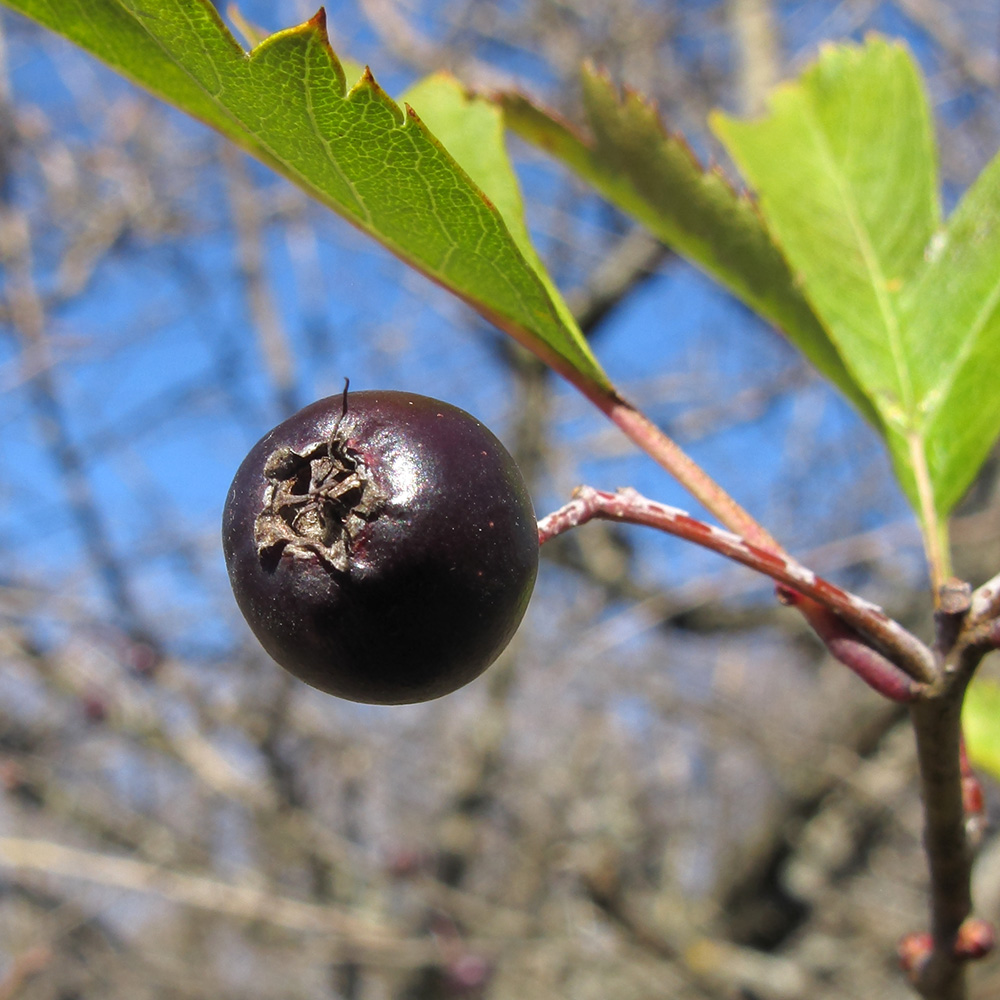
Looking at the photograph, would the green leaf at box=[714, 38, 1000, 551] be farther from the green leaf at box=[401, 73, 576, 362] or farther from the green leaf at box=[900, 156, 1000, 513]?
the green leaf at box=[401, 73, 576, 362]

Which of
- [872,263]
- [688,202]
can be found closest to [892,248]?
[872,263]

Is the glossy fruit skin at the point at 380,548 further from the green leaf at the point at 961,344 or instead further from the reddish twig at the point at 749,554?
the green leaf at the point at 961,344

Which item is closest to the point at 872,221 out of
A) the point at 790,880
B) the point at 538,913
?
the point at 790,880

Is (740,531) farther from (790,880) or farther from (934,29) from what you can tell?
(934,29)

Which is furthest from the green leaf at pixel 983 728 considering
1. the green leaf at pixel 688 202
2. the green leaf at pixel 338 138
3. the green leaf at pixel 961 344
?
the green leaf at pixel 338 138

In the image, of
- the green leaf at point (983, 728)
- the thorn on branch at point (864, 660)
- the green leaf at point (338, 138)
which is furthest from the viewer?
the green leaf at point (983, 728)

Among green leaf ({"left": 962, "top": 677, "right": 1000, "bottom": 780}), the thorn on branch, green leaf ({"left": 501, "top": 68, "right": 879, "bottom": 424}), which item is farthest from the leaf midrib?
green leaf ({"left": 962, "top": 677, "right": 1000, "bottom": 780})
